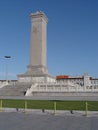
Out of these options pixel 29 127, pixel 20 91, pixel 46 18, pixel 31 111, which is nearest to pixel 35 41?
pixel 46 18

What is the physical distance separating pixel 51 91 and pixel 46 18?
26111mm

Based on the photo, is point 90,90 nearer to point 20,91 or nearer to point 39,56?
point 20,91

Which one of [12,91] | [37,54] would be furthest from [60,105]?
[37,54]

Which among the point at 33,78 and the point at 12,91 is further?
the point at 33,78

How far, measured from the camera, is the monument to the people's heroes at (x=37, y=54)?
54.9 meters

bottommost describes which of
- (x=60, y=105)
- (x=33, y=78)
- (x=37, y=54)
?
(x=60, y=105)

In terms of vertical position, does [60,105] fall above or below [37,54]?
below

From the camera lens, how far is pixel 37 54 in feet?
181

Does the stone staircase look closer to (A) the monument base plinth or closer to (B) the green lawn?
(A) the monument base plinth

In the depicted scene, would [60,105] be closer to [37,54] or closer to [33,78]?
[33,78]

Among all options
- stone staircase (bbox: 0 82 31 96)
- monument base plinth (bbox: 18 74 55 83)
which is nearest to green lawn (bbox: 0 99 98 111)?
stone staircase (bbox: 0 82 31 96)

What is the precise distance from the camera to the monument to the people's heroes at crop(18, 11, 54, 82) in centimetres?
5488

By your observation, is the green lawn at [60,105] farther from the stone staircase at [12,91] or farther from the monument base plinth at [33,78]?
the monument base plinth at [33,78]

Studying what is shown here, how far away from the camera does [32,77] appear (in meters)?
55.4
